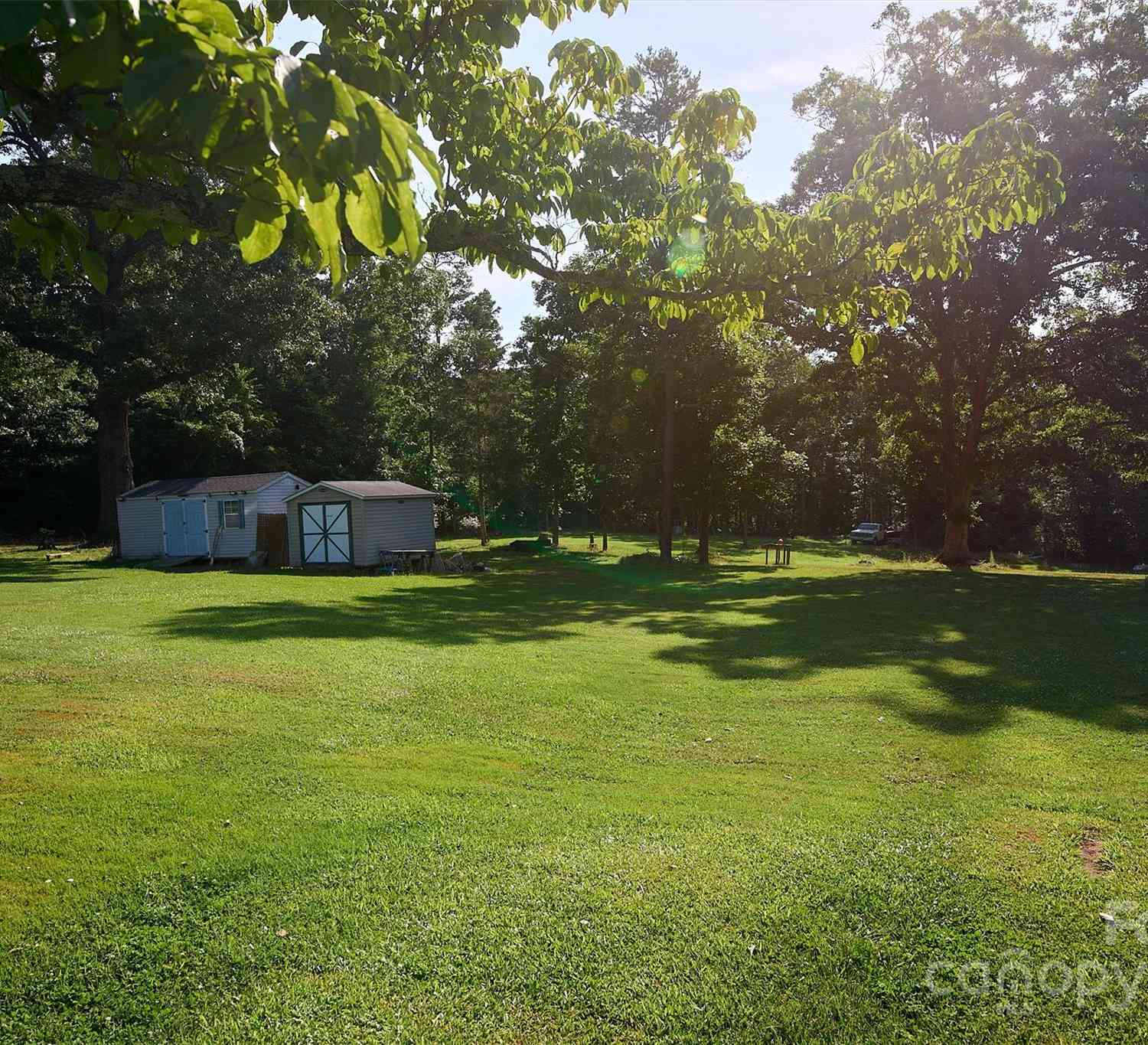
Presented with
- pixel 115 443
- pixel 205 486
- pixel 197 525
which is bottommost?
pixel 197 525

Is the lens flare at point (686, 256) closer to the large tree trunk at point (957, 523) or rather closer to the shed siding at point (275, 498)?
the shed siding at point (275, 498)

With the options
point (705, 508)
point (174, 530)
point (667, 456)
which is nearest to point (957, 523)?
point (705, 508)

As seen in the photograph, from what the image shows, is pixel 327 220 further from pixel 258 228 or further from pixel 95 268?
pixel 95 268

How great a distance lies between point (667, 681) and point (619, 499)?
24.0 metres

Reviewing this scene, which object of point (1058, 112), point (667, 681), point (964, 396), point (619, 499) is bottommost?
point (667, 681)

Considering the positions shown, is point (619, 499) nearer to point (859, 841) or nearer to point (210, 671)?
point (210, 671)

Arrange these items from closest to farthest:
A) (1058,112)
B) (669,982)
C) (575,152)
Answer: (669,982)
(575,152)
(1058,112)

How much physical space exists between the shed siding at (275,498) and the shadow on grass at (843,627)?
7598 mm

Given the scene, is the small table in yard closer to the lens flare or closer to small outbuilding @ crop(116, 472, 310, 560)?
small outbuilding @ crop(116, 472, 310, 560)

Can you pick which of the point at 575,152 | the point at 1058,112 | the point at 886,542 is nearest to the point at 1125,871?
the point at 575,152

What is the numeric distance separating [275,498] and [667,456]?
13.6 meters

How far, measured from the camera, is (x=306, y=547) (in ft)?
87.9

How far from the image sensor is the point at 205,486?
27578 mm

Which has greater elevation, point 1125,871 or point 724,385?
point 724,385
